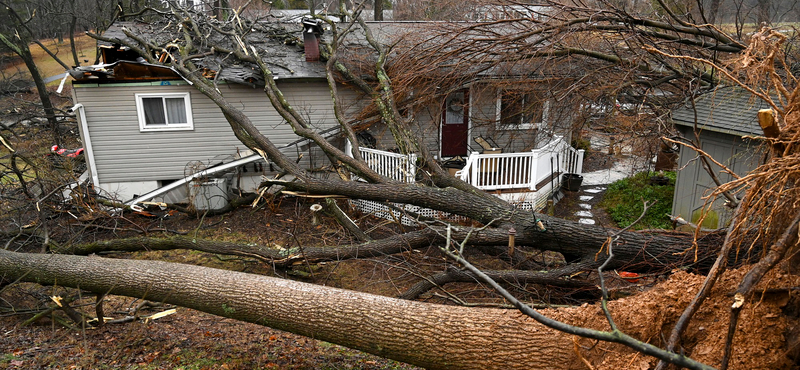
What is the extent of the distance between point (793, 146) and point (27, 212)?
39.5 feet

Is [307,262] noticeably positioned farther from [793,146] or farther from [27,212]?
[27,212]

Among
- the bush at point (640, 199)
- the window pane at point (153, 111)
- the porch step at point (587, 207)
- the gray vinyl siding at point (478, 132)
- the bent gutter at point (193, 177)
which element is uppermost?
the window pane at point (153, 111)

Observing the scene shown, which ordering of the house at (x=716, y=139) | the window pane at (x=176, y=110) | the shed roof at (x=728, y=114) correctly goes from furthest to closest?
the window pane at (x=176, y=110) < the house at (x=716, y=139) < the shed roof at (x=728, y=114)

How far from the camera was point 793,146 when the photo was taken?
11.3ft

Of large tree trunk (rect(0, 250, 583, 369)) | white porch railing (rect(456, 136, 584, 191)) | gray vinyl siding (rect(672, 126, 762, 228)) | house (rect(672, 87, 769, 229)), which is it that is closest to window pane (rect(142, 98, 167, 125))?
large tree trunk (rect(0, 250, 583, 369))

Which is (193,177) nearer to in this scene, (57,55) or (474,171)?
(474,171)

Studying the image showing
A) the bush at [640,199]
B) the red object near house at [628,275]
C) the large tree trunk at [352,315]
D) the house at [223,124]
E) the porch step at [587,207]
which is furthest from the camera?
the house at [223,124]

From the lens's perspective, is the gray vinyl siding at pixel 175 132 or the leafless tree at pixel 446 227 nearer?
the leafless tree at pixel 446 227

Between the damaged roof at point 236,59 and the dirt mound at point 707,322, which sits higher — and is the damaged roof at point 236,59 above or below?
above

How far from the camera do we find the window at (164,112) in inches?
457

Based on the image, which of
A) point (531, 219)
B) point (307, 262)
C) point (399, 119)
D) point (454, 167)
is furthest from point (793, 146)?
point (454, 167)

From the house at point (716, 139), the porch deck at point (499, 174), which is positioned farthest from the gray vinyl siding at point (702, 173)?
the porch deck at point (499, 174)

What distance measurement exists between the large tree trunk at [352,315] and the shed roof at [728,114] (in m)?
6.27

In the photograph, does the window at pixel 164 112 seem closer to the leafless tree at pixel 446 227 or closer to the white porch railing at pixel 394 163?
the leafless tree at pixel 446 227
